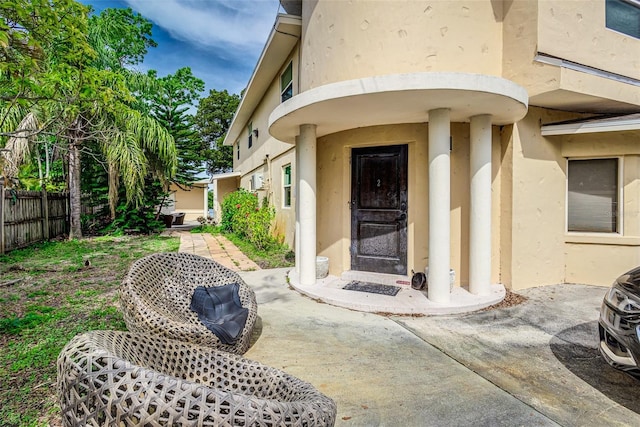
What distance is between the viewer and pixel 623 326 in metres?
2.54

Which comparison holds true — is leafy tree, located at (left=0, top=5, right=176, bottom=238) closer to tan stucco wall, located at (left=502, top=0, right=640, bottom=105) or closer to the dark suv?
the dark suv

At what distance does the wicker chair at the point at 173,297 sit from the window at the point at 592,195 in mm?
5875

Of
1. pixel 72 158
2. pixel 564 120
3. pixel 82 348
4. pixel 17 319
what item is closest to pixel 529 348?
pixel 82 348

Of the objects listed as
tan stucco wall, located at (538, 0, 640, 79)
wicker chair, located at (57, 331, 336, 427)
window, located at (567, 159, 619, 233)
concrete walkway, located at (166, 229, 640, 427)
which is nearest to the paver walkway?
concrete walkway, located at (166, 229, 640, 427)

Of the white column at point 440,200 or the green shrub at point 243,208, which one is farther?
the green shrub at point 243,208

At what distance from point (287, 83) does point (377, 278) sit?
6448 mm

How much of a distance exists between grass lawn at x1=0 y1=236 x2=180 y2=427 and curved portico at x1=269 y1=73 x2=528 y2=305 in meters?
3.19

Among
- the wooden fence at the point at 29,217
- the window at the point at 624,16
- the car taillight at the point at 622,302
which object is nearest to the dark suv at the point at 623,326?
the car taillight at the point at 622,302

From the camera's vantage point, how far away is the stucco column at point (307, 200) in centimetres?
557

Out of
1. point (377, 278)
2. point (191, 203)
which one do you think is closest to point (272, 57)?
point (377, 278)

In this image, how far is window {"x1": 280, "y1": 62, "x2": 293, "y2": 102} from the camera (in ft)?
30.7

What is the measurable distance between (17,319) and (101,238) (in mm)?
Result: 8869

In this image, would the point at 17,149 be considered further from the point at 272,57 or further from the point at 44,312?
the point at 44,312

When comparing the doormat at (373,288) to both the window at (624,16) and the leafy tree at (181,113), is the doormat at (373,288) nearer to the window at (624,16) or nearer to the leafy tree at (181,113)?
the window at (624,16)
